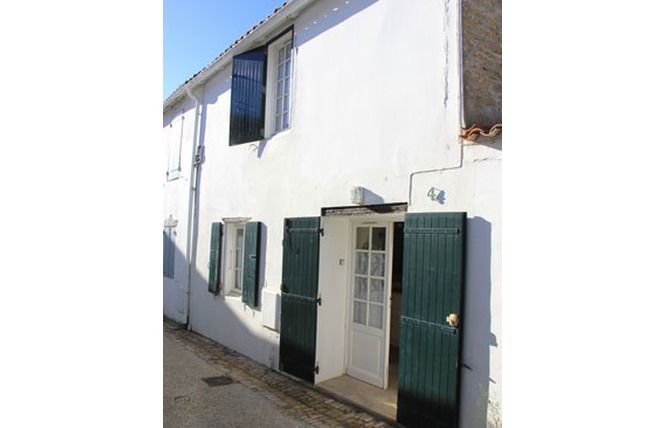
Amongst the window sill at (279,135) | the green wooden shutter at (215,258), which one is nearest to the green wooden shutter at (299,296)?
the window sill at (279,135)

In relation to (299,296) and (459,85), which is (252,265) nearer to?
(299,296)

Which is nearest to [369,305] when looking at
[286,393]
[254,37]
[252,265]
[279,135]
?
[286,393]

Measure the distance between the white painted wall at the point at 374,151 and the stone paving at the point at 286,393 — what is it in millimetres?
250

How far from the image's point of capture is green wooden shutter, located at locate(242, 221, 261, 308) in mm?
7273

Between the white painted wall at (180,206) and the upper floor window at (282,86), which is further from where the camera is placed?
the white painted wall at (180,206)

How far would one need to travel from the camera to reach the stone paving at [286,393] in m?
4.91

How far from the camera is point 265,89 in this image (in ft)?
24.8

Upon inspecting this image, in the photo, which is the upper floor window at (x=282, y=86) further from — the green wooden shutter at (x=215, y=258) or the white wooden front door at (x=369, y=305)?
the green wooden shutter at (x=215, y=258)

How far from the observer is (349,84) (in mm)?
5680

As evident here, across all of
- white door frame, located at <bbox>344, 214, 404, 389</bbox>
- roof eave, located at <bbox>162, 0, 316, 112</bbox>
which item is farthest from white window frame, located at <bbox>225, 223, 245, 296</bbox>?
white door frame, located at <bbox>344, 214, 404, 389</bbox>

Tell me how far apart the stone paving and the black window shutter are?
408cm

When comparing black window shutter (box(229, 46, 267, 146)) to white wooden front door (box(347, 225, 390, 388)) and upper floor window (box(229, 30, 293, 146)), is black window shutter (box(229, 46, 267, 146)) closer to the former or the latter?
upper floor window (box(229, 30, 293, 146))
